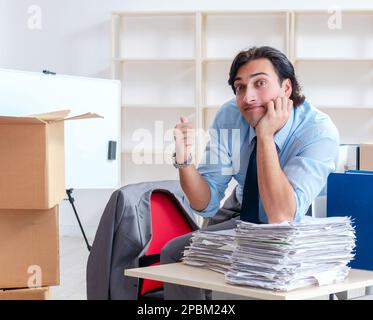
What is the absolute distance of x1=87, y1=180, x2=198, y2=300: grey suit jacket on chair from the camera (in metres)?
2.45

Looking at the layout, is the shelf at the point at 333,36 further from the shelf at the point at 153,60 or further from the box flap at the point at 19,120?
the box flap at the point at 19,120

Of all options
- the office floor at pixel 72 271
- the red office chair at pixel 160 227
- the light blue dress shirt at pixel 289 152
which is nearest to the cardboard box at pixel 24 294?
the red office chair at pixel 160 227

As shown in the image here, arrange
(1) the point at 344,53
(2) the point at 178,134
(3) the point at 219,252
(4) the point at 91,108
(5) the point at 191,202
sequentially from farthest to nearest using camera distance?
1. (1) the point at 344,53
2. (4) the point at 91,108
3. (5) the point at 191,202
4. (2) the point at 178,134
5. (3) the point at 219,252

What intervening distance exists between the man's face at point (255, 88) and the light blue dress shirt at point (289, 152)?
10 centimetres

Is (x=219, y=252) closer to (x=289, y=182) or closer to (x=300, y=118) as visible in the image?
(x=289, y=182)

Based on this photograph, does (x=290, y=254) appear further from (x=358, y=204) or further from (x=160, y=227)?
(x=160, y=227)

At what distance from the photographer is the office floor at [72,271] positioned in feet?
13.2

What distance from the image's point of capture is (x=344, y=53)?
6336 mm

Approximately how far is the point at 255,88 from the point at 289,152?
212 mm

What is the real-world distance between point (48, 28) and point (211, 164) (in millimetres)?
4691

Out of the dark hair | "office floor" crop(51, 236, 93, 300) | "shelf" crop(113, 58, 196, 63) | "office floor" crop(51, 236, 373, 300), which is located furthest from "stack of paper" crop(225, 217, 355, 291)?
"shelf" crop(113, 58, 196, 63)

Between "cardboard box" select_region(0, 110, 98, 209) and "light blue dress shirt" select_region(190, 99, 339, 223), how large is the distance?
48cm
